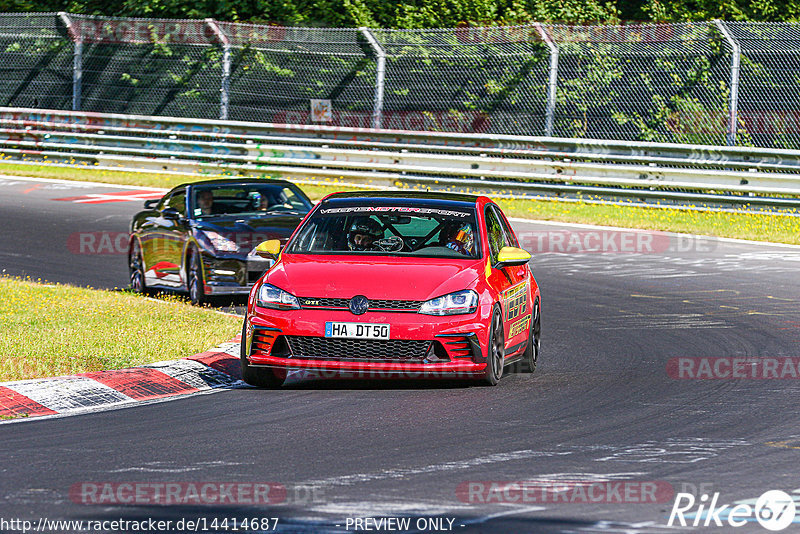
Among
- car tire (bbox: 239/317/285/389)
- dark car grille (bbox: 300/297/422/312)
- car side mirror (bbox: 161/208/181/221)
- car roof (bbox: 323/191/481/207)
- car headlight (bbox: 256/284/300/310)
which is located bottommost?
car side mirror (bbox: 161/208/181/221)

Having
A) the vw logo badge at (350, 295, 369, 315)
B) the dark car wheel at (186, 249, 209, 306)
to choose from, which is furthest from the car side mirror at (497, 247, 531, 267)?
the dark car wheel at (186, 249, 209, 306)

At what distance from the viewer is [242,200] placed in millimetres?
15031

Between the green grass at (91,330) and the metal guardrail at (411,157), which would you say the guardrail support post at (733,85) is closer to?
the metal guardrail at (411,157)

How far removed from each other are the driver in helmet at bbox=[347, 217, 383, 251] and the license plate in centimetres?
126

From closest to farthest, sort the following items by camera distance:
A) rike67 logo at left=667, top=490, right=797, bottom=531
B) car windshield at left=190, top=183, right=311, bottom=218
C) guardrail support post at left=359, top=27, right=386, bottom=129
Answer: rike67 logo at left=667, top=490, right=797, bottom=531, car windshield at left=190, top=183, right=311, bottom=218, guardrail support post at left=359, top=27, right=386, bottom=129

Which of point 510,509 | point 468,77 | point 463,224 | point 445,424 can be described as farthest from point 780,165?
point 510,509

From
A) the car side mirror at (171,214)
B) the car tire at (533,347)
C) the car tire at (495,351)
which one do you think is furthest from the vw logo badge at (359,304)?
the car side mirror at (171,214)

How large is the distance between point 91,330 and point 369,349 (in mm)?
3217

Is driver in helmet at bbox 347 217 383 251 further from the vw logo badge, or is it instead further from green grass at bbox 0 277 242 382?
green grass at bbox 0 277 242 382

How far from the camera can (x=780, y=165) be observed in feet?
70.2

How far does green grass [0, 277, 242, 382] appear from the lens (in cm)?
964

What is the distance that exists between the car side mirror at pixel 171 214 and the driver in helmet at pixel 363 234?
462 centimetres

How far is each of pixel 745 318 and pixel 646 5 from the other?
2347 cm

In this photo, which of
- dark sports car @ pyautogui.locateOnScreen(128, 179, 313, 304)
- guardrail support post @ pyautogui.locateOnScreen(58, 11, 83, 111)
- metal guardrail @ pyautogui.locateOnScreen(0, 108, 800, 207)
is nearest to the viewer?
dark sports car @ pyautogui.locateOnScreen(128, 179, 313, 304)
